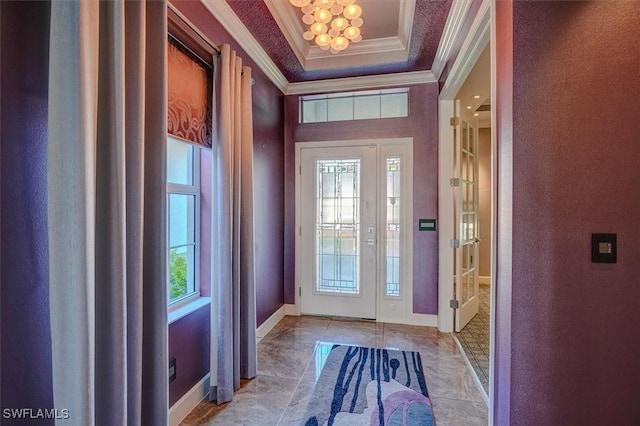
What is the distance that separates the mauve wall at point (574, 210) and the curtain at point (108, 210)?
1.68 m

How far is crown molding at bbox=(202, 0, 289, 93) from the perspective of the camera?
7.38 feet

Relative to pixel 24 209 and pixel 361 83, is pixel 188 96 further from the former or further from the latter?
pixel 361 83

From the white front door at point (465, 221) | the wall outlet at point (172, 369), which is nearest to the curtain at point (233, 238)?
the wall outlet at point (172, 369)

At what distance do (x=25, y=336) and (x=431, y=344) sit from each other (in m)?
3.01

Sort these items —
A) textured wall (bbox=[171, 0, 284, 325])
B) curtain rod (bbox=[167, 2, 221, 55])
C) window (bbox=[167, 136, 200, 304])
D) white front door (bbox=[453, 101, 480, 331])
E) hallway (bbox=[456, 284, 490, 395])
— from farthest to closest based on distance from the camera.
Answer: white front door (bbox=[453, 101, 480, 331])
textured wall (bbox=[171, 0, 284, 325])
hallway (bbox=[456, 284, 490, 395])
window (bbox=[167, 136, 200, 304])
curtain rod (bbox=[167, 2, 221, 55])

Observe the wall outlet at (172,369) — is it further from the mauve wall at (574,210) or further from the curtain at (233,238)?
the mauve wall at (574,210)

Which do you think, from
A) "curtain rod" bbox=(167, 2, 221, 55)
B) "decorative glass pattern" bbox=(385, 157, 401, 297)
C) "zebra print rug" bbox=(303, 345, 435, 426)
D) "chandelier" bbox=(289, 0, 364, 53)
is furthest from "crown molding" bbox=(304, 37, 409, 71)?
"zebra print rug" bbox=(303, 345, 435, 426)

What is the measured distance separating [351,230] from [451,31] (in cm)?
217

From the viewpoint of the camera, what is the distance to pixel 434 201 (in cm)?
354

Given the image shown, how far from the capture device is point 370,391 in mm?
2285

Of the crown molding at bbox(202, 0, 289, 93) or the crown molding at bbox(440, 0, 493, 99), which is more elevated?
the crown molding at bbox(202, 0, 289, 93)

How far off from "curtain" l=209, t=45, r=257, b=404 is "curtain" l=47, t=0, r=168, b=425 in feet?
1.86

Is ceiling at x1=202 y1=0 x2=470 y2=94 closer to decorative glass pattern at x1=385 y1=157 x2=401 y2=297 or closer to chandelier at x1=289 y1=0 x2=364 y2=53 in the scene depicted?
chandelier at x1=289 y1=0 x2=364 y2=53

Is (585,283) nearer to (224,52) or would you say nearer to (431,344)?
(431,344)
